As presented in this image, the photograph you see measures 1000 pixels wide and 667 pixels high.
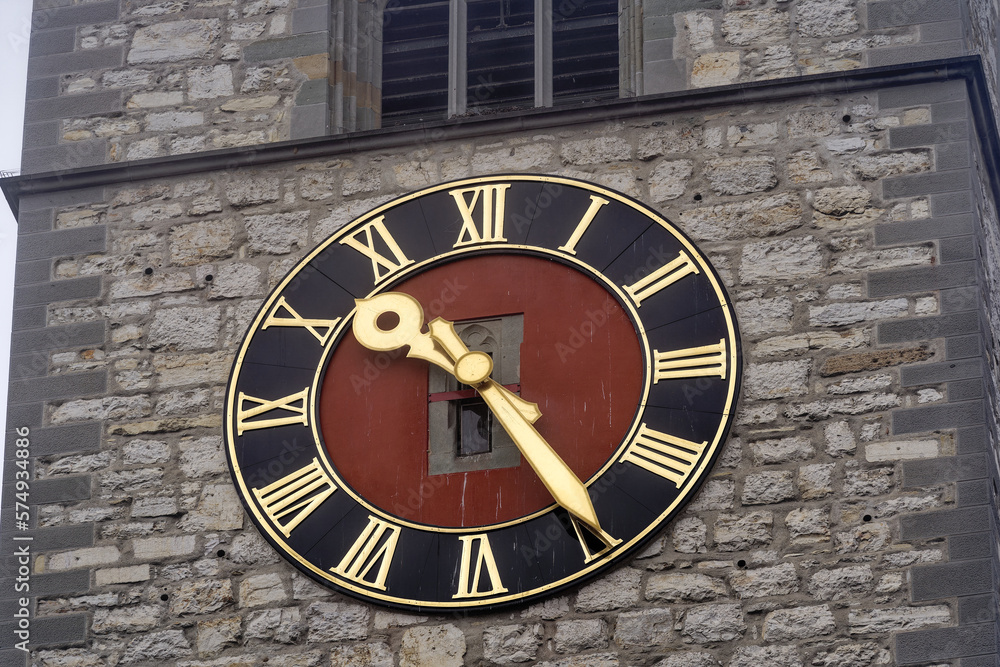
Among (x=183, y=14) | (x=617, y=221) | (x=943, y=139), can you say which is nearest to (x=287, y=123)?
(x=183, y=14)

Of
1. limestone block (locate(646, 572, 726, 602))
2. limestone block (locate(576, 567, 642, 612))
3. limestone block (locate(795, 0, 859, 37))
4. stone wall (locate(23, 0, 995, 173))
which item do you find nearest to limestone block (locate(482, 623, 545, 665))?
limestone block (locate(576, 567, 642, 612))

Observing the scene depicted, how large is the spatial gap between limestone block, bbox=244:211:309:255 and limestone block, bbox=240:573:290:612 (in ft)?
5.63

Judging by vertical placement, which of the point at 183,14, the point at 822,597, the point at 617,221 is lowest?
the point at 822,597

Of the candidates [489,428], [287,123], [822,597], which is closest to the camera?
[822,597]

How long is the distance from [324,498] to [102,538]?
107cm

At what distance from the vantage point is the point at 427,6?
13.7m

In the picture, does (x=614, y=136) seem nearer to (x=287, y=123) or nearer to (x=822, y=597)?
(x=287, y=123)

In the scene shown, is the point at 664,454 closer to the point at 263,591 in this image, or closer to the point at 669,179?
the point at 669,179

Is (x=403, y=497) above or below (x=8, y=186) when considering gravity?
below

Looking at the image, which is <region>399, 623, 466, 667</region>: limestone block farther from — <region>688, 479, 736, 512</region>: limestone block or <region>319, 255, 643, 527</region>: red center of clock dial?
<region>688, 479, 736, 512</region>: limestone block

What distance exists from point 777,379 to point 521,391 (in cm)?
115

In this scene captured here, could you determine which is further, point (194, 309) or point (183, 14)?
point (183, 14)

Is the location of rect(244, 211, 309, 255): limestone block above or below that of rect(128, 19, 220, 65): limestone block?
below

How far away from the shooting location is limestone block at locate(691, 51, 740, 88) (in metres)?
12.7
